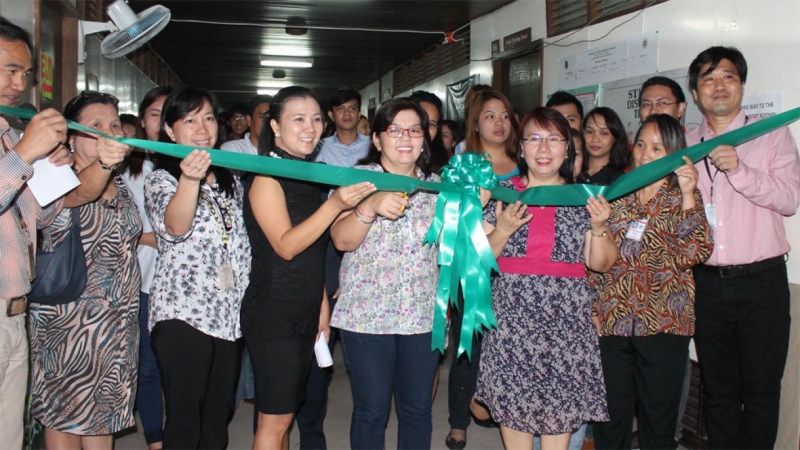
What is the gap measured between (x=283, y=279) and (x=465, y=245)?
2.31 feet

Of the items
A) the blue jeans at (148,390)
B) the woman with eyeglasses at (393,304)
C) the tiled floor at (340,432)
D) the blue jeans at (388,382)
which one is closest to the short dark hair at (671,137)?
the woman with eyeglasses at (393,304)

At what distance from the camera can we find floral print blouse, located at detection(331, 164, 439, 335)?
2545mm

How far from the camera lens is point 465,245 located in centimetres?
252

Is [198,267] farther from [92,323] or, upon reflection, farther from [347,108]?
[347,108]

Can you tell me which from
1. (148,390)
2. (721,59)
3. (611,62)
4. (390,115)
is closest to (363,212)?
(390,115)

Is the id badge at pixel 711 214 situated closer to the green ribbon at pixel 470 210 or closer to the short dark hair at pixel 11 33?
the green ribbon at pixel 470 210

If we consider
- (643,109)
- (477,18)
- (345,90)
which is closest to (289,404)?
(643,109)

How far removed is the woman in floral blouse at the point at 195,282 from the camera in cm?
241

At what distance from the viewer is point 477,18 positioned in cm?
786

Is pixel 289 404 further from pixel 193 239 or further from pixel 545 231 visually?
pixel 545 231

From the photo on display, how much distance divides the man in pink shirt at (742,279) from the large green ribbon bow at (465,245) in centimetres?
119

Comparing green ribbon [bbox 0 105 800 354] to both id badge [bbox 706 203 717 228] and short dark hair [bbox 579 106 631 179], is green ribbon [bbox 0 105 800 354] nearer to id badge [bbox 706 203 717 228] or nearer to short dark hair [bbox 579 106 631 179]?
id badge [bbox 706 203 717 228]

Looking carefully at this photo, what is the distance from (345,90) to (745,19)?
2.58 meters

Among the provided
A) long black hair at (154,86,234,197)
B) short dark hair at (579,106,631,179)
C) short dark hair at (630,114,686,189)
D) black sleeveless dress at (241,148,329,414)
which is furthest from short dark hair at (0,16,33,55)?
short dark hair at (579,106,631,179)
